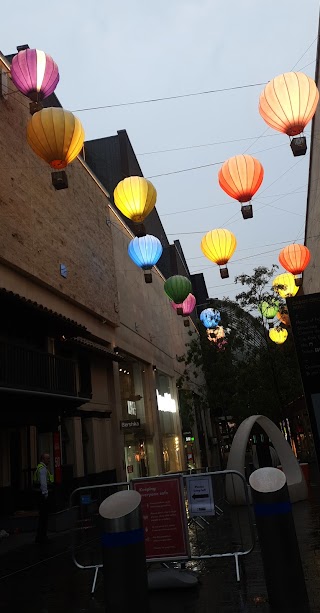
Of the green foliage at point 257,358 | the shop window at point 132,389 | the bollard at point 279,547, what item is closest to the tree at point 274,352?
the green foliage at point 257,358

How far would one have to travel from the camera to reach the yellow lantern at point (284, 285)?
20125 millimetres

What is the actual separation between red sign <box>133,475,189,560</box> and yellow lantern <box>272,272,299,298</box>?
14448mm

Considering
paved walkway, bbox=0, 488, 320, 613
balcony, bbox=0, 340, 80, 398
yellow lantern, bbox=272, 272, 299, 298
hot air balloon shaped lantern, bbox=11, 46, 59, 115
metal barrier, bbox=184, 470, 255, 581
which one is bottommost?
paved walkway, bbox=0, 488, 320, 613

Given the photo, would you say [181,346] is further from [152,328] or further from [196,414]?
[152,328]

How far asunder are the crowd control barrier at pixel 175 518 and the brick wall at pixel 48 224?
7832mm

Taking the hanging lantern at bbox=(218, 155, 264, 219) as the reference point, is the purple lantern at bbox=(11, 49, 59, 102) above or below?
above

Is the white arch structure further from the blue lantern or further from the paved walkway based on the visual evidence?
the blue lantern

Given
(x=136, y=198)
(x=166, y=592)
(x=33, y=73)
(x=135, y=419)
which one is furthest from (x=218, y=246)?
(x=135, y=419)

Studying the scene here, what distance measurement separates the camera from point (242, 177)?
1147 centimetres

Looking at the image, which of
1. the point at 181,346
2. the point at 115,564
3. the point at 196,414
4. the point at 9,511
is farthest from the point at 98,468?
the point at 196,414

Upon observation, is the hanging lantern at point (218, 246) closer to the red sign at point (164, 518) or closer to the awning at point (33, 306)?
the awning at point (33, 306)

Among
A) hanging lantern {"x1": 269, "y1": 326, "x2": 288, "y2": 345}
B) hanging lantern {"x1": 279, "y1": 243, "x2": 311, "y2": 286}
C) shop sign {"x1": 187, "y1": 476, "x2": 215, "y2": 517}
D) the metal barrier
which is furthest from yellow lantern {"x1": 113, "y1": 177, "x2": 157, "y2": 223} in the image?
hanging lantern {"x1": 269, "y1": 326, "x2": 288, "y2": 345}

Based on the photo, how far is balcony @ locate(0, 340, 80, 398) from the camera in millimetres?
11953

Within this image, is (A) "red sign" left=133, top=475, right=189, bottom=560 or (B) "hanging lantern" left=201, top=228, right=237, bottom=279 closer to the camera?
(A) "red sign" left=133, top=475, right=189, bottom=560
